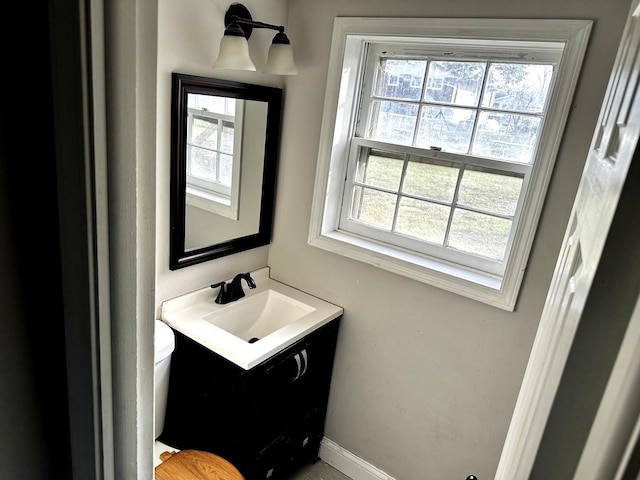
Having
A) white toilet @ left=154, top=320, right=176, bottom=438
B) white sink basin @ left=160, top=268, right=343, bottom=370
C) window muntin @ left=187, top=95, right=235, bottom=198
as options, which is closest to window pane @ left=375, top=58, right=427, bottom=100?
window muntin @ left=187, top=95, right=235, bottom=198

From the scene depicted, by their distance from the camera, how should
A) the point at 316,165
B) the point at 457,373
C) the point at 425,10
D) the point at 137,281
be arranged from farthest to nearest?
the point at 316,165
the point at 457,373
the point at 425,10
the point at 137,281

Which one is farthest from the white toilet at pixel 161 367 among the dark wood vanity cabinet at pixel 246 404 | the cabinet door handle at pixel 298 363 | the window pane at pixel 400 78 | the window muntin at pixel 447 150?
the window pane at pixel 400 78

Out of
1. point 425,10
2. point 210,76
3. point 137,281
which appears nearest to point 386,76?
point 425,10

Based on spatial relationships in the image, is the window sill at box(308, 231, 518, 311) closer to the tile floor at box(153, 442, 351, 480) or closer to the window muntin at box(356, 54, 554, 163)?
the window muntin at box(356, 54, 554, 163)

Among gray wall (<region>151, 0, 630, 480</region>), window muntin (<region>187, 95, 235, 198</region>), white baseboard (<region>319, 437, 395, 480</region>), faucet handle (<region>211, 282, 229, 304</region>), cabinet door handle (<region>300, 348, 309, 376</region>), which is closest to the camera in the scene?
gray wall (<region>151, 0, 630, 480</region>)

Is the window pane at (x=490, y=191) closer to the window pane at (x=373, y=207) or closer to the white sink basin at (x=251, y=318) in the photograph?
the window pane at (x=373, y=207)

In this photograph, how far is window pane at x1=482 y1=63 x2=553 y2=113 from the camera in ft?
5.02

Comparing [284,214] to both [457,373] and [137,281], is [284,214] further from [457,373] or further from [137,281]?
[137,281]

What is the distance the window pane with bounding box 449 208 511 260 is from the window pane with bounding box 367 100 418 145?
400 mm

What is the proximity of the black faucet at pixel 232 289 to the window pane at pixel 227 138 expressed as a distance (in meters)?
0.56

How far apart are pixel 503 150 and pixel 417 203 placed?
39 cm

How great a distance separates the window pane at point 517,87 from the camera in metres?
1.53

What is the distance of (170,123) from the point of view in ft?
5.22

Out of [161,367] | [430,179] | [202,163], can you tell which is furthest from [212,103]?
[161,367]
